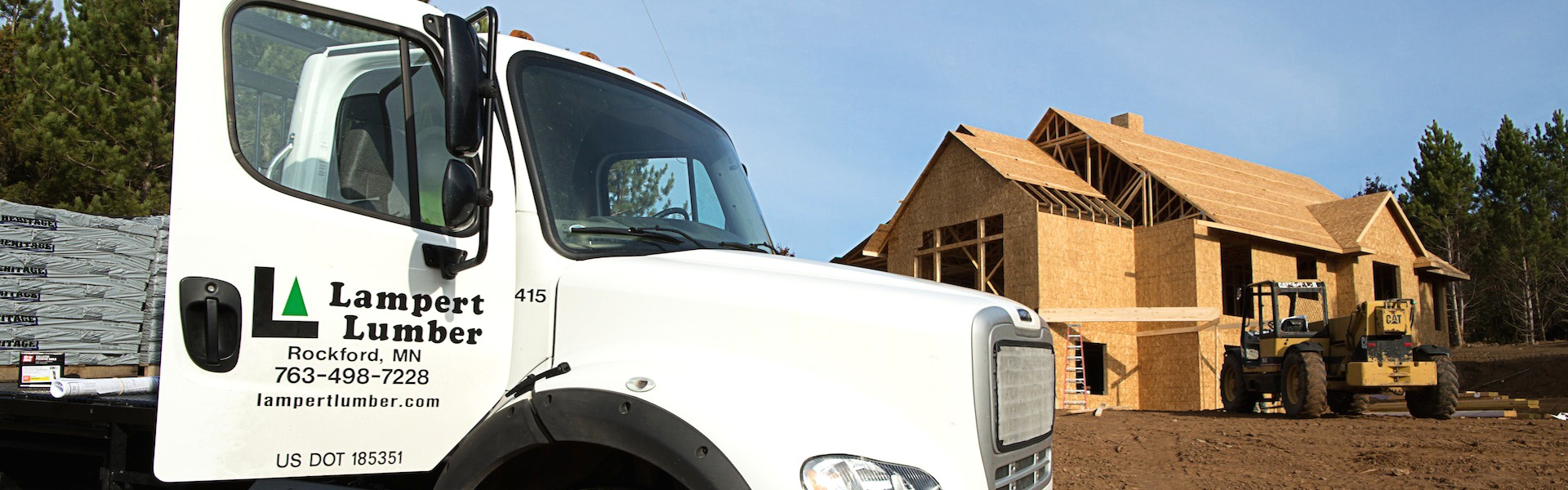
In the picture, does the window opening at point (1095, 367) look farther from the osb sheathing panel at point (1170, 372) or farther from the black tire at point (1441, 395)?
the black tire at point (1441, 395)

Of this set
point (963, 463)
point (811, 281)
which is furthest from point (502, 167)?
point (963, 463)

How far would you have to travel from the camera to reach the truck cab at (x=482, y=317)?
2.87m

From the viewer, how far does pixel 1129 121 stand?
30.7m

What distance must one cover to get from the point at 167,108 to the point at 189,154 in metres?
10.9

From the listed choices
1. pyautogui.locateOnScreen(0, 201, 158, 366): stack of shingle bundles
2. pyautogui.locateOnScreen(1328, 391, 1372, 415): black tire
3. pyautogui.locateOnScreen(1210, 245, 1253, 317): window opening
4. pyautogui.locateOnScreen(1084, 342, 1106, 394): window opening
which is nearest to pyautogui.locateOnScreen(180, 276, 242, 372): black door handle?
pyautogui.locateOnScreen(0, 201, 158, 366): stack of shingle bundles

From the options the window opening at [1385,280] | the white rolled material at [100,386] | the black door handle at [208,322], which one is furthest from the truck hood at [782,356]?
the window opening at [1385,280]

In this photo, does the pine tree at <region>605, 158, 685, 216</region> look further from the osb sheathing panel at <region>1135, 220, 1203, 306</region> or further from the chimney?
the chimney

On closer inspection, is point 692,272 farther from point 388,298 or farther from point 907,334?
point 388,298

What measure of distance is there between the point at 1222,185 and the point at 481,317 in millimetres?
26507

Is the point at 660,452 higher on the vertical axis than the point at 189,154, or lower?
lower

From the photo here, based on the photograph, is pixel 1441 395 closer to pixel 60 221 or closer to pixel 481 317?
pixel 481 317

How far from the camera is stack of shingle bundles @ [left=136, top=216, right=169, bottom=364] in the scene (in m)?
4.75

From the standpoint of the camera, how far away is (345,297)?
10.4ft

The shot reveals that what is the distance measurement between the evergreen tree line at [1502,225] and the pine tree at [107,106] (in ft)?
153
